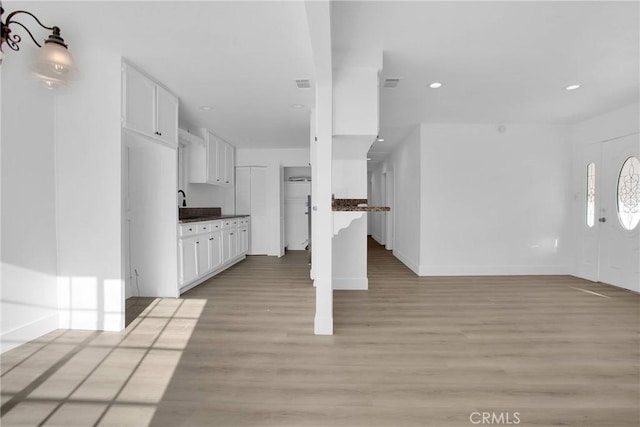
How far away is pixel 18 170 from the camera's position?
8.07ft

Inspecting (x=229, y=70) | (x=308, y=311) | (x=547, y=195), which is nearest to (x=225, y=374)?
(x=308, y=311)

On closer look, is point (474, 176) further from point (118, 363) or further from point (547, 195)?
point (118, 363)

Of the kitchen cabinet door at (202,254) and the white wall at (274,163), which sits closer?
the kitchen cabinet door at (202,254)

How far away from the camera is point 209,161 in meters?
5.44

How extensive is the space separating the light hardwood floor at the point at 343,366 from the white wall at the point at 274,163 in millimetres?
3369

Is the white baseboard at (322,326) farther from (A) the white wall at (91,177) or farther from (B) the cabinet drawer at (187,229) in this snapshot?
(B) the cabinet drawer at (187,229)

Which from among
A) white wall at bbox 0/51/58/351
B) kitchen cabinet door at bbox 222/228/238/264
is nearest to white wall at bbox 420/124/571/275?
kitchen cabinet door at bbox 222/228/238/264

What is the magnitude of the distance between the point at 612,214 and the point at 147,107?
6.21 m

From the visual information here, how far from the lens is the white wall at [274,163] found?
22.7ft

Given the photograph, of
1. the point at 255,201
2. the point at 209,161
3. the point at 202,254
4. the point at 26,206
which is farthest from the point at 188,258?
the point at 255,201

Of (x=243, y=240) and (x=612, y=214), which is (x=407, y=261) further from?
(x=243, y=240)

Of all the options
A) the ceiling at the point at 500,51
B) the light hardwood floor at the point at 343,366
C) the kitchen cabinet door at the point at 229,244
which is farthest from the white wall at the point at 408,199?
the kitchen cabinet door at the point at 229,244

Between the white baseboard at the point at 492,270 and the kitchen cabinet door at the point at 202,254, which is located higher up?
the kitchen cabinet door at the point at 202,254

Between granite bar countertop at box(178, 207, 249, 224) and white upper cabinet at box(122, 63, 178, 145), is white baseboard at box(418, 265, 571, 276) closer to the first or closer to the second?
granite bar countertop at box(178, 207, 249, 224)
